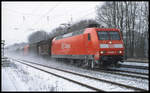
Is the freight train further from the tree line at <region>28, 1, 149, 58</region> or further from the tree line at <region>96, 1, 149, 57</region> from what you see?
the tree line at <region>96, 1, 149, 57</region>

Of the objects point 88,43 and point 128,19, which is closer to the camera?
point 88,43

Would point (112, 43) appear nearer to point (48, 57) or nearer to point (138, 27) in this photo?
point (48, 57)

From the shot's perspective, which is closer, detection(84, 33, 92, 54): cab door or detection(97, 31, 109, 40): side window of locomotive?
detection(97, 31, 109, 40): side window of locomotive

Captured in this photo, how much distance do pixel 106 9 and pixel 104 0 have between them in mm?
1618

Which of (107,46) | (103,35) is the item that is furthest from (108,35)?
(107,46)

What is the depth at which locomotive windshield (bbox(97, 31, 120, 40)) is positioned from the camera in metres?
16.2

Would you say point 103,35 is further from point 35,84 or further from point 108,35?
point 35,84

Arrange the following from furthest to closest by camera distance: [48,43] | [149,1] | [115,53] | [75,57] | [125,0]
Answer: [125,0]
[149,1]
[48,43]
[75,57]
[115,53]

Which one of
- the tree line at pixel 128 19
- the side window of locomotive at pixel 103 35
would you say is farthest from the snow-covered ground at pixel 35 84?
the tree line at pixel 128 19

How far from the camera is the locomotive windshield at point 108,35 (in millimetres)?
16203

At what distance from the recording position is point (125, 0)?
39.1 metres

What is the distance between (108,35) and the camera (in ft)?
54.2

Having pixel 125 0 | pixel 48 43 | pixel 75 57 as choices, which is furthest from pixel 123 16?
pixel 75 57

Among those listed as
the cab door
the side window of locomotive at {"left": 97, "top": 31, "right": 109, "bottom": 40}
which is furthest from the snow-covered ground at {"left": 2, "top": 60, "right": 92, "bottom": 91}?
the side window of locomotive at {"left": 97, "top": 31, "right": 109, "bottom": 40}
